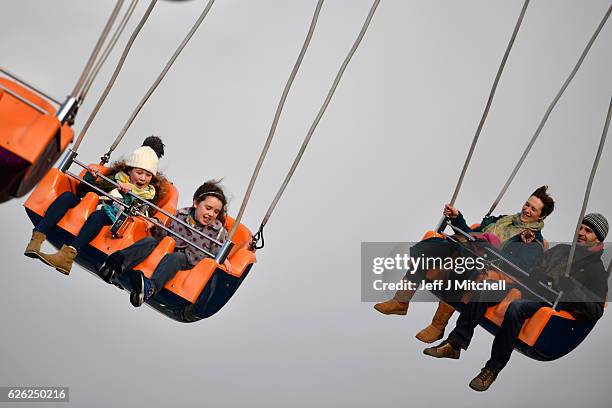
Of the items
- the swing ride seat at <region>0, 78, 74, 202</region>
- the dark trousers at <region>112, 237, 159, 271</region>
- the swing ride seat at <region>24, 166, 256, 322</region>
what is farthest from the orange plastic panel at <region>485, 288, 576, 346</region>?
the swing ride seat at <region>0, 78, 74, 202</region>

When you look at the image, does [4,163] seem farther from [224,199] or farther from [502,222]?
[502,222]

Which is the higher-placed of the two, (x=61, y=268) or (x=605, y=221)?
(x=605, y=221)

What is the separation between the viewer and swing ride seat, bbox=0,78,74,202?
471 cm

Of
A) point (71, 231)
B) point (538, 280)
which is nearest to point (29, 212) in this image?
point (71, 231)

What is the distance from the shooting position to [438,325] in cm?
650

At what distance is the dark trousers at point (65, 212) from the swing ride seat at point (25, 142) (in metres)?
0.90

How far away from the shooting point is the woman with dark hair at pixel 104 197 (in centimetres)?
580

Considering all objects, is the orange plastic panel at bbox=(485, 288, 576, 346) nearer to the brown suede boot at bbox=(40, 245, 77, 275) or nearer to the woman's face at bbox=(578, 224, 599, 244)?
the woman's face at bbox=(578, 224, 599, 244)

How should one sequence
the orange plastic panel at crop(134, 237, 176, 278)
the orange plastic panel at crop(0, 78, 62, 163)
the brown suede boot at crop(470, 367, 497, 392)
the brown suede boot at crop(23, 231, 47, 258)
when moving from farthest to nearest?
the brown suede boot at crop(470, 367, 497, 392) < the orange plastic panel at crop(134, 237, 176, 278) < the brown suede boot at crop(23, 231, 47, 258) < the orange plastic panel at crop(0, 78, 62, 163)

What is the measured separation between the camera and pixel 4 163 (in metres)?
4.76

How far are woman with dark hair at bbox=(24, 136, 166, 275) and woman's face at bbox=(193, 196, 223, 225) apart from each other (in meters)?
0.29

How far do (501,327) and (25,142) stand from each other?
253 centimetres

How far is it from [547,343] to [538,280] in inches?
11.5

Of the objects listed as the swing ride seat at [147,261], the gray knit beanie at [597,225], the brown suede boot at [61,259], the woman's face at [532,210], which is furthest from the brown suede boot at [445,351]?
the brown suede boot at [61,259]
